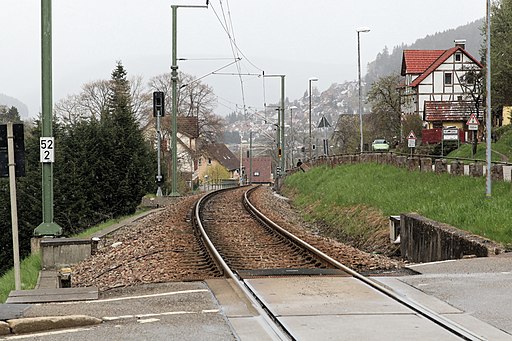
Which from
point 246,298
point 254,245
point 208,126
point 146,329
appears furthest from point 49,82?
point 208,126

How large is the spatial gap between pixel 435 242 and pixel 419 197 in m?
7.74

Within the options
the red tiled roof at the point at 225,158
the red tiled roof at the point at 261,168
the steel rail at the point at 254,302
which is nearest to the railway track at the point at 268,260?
the steel rail at the point at 254,302

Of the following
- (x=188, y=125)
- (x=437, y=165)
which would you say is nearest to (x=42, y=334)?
(x=437, y=165)

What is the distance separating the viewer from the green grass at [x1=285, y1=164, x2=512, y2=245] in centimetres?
1612

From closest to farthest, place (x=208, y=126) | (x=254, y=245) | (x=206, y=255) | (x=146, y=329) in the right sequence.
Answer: (x=146, y=329) → (x=206, y=255) → (x=254, y=245) → (x=208, y=126)

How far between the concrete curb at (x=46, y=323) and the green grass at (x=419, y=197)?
8.26 m

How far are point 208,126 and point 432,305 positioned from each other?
84.8 meters

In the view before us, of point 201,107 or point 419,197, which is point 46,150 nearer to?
point 419,197

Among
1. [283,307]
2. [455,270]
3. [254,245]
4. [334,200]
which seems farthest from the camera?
[334,200]

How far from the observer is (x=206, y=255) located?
1449cm

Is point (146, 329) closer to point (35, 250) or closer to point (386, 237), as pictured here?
point (35, 250)

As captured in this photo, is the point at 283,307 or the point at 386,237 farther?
the point at 386,237

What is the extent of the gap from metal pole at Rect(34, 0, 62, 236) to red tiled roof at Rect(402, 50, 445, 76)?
79600 mm

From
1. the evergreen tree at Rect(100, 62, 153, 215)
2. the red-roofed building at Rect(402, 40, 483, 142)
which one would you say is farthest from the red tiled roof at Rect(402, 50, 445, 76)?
the evergreen tree at Rect(100, 62, 153, 215)
